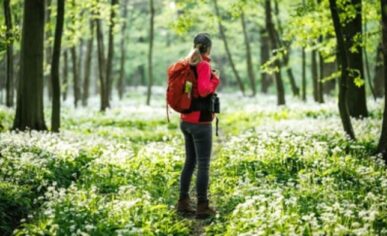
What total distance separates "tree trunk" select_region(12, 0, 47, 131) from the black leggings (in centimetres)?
763

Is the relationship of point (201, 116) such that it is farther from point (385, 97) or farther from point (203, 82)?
point (385, 97)

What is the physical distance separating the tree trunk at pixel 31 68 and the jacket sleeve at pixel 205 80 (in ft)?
26.8

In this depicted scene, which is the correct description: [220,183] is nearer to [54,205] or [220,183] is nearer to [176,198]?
[176,198]

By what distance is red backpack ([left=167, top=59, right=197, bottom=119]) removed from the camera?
26.1 ft

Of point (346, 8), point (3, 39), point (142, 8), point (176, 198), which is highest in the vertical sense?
point (142, 8)

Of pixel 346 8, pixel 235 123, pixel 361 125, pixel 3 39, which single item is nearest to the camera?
pixel 3 39

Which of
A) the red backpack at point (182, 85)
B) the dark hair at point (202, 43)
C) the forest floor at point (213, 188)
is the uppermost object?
the dark hair at point (202, 43)

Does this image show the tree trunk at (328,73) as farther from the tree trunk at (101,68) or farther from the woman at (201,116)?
the woman at (201,116)

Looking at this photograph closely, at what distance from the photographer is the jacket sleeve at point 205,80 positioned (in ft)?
25.9

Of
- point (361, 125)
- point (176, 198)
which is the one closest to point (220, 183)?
point (176, 198)

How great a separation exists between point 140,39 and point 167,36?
318 centimetres

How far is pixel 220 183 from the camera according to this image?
1005 centimetres

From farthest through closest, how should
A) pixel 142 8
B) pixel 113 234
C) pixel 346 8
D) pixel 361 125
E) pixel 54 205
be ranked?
pixel 142 8
pixel 361 125
pixel 346 8
pixel 54 205
pixel 113 234

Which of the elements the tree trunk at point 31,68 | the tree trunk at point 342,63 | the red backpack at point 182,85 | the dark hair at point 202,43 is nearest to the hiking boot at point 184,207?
the red backpack at point 182,85
